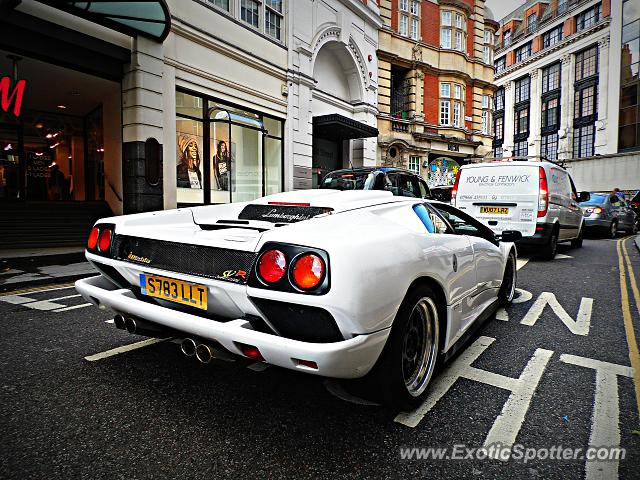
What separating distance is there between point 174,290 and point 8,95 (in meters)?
8.43

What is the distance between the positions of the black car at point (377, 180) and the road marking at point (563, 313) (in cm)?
395

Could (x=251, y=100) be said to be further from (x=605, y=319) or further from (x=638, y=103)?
(x=638, y=103)

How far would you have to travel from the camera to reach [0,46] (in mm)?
7086

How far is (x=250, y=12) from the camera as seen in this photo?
1252cm

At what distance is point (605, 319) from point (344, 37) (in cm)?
1585

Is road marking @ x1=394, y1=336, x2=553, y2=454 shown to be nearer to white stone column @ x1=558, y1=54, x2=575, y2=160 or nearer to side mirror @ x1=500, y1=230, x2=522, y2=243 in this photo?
side mirror @ x1=500, y1=230, x2=522, y2=243

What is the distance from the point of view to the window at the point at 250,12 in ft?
40.1

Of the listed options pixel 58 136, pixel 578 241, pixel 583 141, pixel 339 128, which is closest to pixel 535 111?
pixel 583 141

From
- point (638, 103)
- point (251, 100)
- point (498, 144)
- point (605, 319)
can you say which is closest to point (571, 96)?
point (638, 103)

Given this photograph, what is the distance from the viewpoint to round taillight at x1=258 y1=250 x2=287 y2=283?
1832 millimetres

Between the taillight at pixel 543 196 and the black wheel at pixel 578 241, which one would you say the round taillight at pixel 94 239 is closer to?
the taillight at pixel 543 196

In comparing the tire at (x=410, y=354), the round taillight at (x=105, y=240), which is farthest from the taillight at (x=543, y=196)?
the round taillight at (x=105, y=240)

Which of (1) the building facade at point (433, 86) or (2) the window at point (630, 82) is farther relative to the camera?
(2) the window at point (630, 82)

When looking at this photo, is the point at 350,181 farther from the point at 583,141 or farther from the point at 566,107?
the point at 566,107
